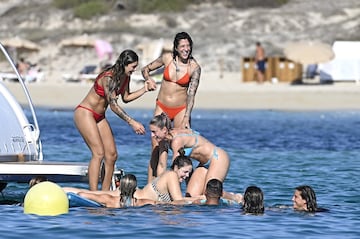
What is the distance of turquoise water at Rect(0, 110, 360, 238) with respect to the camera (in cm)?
1110

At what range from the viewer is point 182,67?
1281 centimetres

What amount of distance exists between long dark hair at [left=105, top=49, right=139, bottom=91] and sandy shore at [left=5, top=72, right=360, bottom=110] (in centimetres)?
2223

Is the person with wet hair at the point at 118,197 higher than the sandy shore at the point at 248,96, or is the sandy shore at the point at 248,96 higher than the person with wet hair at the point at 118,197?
the sandy shore at the point at 248,96

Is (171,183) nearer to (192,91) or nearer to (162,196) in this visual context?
(162,196)

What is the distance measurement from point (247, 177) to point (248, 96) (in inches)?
735

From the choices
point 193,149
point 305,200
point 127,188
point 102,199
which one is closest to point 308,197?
point 305,200

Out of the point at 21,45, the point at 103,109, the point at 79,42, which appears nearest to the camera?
the point at 103,109

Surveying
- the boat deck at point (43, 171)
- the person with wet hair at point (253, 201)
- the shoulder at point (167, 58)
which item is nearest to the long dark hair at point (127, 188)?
the boat deck at point (43, 171)

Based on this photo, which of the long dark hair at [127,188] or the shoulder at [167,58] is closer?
the long dark hair at [127,188]

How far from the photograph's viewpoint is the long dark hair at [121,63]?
1233cm

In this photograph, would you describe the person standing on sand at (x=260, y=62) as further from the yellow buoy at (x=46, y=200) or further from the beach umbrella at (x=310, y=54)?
the yellow buoy at (x=46, y=200)

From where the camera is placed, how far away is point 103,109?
12648 mm

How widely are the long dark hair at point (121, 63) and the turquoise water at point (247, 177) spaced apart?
1.34m

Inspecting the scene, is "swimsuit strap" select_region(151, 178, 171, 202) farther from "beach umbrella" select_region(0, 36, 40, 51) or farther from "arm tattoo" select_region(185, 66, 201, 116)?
"beach umbrella" select_region(0, 36, 40, 51)
